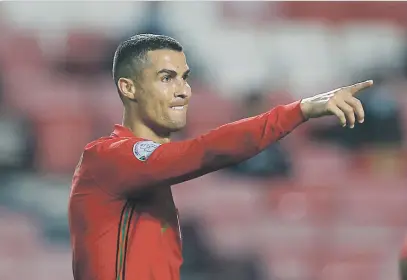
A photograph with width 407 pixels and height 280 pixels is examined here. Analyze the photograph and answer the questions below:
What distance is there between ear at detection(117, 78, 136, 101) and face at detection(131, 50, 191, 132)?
2 cm

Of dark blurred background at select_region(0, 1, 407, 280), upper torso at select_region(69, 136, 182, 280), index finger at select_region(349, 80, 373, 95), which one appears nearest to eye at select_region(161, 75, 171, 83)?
upper torso at select_region(69, 136, 182, 280)

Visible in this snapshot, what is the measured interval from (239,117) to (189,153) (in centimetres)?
536

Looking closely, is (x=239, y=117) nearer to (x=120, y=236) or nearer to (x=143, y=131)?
(x=143, y=131)

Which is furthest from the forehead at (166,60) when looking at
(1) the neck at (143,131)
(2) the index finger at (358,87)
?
(2) the index finger at (358,87)

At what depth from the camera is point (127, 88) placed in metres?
2.53

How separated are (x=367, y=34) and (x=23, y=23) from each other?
2869mm

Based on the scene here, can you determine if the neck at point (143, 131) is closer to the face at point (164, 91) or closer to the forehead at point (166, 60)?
the face at point (164, 91)

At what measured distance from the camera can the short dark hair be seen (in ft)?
8.16

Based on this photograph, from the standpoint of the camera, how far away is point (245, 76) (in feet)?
25.3

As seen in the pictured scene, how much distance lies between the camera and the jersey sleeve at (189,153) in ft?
7.13

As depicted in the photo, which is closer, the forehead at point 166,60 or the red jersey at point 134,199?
the red jersey at point 134,199

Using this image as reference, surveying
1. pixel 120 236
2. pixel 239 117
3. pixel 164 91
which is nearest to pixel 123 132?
pixel 164 91

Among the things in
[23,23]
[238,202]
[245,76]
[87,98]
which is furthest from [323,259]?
[23,23]

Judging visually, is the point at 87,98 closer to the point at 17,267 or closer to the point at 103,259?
the point at 17,267
